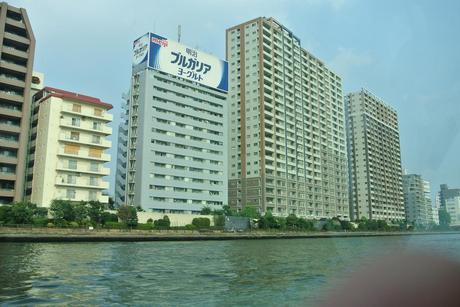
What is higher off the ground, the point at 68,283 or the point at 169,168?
the point at 169,168

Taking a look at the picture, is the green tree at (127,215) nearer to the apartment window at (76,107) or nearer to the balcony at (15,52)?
the apartment window at (76,107)

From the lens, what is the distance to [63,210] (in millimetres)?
59656

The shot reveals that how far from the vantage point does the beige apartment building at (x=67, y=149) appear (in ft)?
225

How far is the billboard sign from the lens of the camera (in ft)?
307

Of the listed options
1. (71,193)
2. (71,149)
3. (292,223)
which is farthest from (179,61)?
(292,223)

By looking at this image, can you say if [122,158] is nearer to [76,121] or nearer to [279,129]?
[76,121]

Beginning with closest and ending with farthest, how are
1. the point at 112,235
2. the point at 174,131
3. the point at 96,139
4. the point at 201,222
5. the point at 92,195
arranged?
1. the point at 112,235
2. the point at 92,195
3. the point at 96,139
4. the point at 201,222
5. the point at 174,131


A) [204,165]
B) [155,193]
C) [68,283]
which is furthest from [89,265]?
[204,165]

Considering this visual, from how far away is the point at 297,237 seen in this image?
8731 centimetres

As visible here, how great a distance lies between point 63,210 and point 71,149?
48.1ft

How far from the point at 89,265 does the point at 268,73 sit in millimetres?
100874

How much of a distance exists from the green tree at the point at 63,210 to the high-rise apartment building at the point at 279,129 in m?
54.4

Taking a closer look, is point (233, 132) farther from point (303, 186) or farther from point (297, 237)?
point (297, 237)

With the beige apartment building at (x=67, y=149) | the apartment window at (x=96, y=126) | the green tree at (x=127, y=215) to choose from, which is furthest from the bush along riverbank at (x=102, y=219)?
the apartment window at (x=96, y=126)
